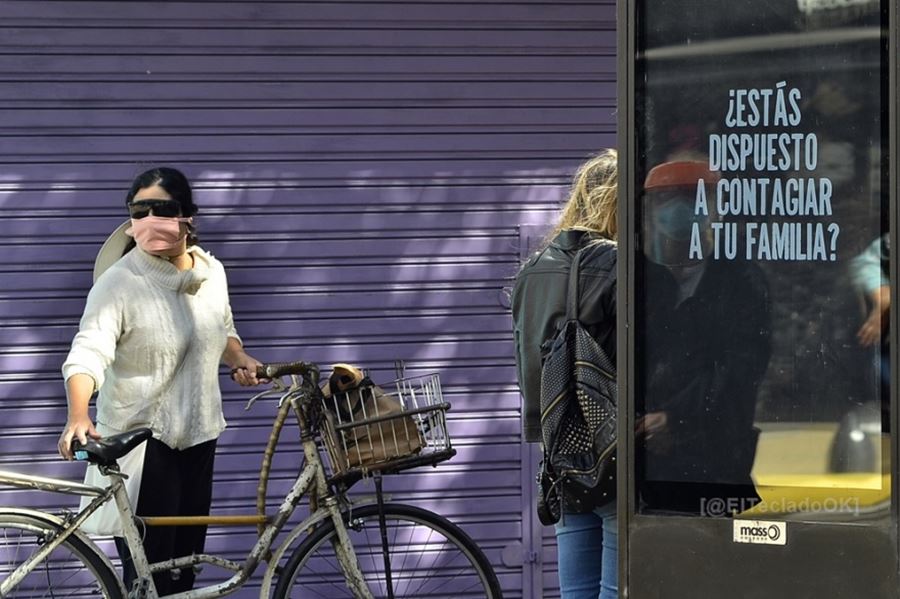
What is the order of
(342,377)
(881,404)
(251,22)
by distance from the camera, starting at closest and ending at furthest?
(881,404) < (342,377) < (251,22)

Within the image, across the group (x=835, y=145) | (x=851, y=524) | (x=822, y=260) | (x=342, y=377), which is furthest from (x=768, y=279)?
(x=342, y=377)

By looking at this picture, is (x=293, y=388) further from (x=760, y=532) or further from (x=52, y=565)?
(x=760, y=532)

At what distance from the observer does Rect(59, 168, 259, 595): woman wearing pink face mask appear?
17.1 feet

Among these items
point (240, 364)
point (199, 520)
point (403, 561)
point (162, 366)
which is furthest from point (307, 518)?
point (403, 561)

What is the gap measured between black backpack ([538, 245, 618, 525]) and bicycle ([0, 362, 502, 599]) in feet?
3.56

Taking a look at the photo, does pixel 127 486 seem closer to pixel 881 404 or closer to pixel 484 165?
pixel 484 165

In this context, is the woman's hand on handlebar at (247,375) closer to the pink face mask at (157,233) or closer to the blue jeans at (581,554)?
the pink face mask at (157,233)

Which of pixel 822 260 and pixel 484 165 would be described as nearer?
pixel 822 260

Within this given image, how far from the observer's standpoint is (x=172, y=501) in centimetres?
534

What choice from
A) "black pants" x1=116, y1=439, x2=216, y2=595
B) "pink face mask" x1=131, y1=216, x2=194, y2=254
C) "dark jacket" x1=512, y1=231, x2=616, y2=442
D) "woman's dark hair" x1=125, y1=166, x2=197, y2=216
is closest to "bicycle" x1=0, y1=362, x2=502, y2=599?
"black pants" x1=116, y1=439, x2=216, y2=595

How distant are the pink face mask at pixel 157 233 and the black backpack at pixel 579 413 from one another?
5.92 ft

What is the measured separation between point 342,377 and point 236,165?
1.56 meters

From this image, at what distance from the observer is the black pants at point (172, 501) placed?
17.3ft

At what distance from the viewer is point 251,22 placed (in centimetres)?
638
